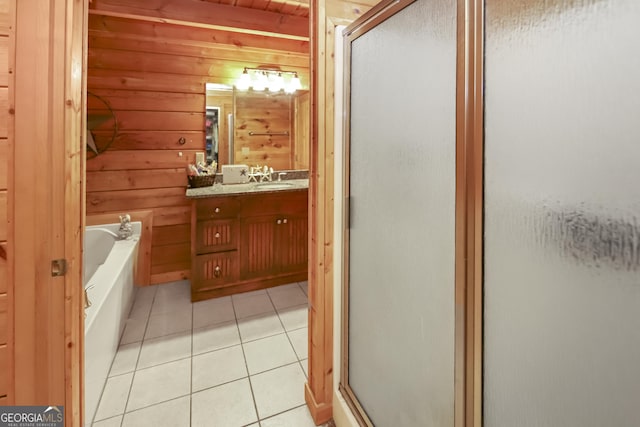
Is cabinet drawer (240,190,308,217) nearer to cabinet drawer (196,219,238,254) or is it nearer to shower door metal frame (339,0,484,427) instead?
cabinet drawer (196,219,238,254)

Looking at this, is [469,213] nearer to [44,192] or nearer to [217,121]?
[44,192]

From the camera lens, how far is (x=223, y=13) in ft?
8.49

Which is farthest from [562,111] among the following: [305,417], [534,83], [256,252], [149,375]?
[256,252]

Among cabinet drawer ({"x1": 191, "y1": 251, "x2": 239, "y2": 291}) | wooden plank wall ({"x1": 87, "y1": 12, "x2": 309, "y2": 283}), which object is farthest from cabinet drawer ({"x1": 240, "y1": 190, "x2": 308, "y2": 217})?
wooden plank wall ({"x1": 87, "y1": 12, "x2": 309, "y2": 283})

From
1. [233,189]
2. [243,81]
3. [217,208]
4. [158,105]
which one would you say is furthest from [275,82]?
[217,208]

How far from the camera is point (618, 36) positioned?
1.70ft

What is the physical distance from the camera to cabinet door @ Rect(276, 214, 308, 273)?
9.66 feet

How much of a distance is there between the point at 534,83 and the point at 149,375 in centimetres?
215

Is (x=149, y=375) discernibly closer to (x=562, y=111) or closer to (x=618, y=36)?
(x=562, y=111)

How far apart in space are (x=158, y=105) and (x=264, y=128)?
980 mm

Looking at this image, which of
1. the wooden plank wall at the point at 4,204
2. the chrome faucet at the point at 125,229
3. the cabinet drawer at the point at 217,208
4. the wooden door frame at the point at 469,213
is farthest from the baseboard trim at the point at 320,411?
the chrome faucet at the point at 125,229

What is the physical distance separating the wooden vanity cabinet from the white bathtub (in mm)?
527

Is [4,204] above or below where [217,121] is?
below

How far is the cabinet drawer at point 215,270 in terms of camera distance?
2672mm
